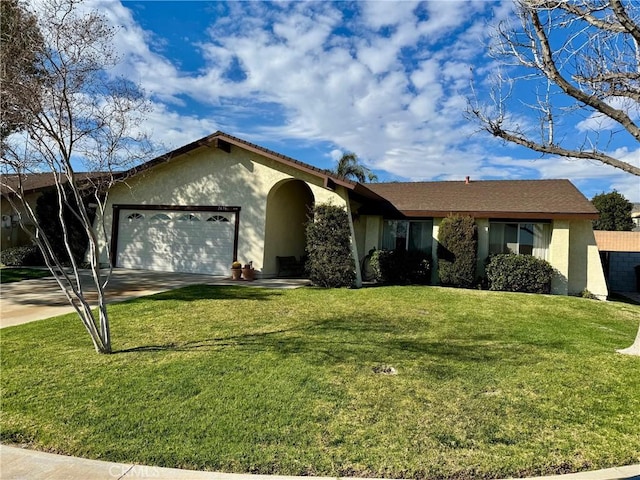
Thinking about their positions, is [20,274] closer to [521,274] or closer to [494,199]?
[521,274]

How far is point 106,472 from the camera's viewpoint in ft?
11.0

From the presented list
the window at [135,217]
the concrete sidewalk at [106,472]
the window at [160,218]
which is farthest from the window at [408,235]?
the concrete sidewalk at [106,472]

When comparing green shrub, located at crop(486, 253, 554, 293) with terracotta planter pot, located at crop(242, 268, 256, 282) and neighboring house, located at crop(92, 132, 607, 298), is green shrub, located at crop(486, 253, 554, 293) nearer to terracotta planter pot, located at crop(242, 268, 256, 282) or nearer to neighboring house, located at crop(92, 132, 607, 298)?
neighboring house, located at crop(92, 132, 607, 298)

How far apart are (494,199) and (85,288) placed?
1442cm

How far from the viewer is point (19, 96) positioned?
558cm

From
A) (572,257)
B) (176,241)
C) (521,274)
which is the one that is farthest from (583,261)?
(176,241)

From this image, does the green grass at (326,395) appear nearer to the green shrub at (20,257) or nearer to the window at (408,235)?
the window at (408,235)

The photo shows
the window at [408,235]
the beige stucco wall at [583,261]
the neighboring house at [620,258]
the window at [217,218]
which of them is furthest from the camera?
the neighboring house at [620,258]

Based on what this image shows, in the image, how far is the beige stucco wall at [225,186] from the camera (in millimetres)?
14252

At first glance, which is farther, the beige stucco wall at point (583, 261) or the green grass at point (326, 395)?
the beige stucco wall at point (583, 261)

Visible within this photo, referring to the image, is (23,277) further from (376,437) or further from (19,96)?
(376,437)

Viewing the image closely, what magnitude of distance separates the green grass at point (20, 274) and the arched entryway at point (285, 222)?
7.67 meters

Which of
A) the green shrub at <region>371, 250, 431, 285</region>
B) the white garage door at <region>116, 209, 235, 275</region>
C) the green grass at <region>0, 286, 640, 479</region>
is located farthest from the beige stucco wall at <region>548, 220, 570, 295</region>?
the white garage door at <region>116, 209, 235, 275</region>

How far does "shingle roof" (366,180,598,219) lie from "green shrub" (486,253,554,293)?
1630mm
